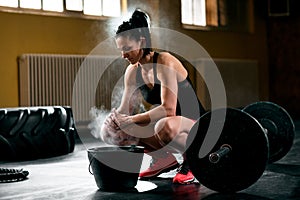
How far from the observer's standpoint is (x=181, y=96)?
2.73 m

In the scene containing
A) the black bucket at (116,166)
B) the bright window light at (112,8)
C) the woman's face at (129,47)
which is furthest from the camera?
the bright window light at (112,8)

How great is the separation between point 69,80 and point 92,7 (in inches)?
31.5

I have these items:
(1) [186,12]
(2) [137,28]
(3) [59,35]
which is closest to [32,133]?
(2) [137,28]

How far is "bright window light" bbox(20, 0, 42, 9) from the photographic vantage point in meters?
5.16

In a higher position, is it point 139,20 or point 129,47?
point 139,20

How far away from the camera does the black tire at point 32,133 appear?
378cm

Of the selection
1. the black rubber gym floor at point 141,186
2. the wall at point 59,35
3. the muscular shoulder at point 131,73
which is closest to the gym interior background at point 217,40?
the wall at point 59,35

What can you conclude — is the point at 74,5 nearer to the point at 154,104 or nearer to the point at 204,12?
the point at 204,12

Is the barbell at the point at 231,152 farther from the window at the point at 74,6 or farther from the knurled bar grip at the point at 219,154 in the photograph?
the window at the point at 74,6

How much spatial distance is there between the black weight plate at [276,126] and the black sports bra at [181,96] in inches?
21.8

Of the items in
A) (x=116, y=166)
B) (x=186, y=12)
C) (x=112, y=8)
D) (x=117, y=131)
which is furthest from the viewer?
(x=186, y=12)

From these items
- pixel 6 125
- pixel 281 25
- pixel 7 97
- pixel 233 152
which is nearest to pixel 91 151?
pixel 233 152

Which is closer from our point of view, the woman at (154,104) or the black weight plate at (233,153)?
the black weight plate at (233,153)

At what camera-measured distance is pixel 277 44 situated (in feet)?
25.7
